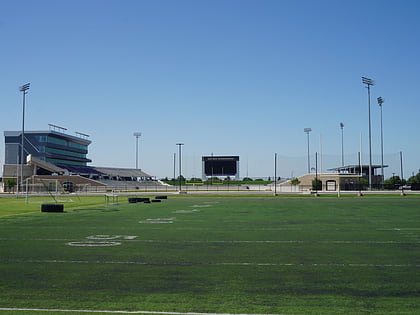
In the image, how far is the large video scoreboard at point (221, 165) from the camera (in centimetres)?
13025

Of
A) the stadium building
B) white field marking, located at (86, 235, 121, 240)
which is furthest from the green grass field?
the stadium building

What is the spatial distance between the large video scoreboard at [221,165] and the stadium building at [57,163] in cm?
1779

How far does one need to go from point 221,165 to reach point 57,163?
155 ft

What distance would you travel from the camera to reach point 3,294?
6773 mm

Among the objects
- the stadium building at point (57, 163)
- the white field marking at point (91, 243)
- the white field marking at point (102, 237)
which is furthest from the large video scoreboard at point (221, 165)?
the white field marking at point (91, 243)

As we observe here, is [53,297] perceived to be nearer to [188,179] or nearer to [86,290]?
[86,290]

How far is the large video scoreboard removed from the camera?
→ 13025cm

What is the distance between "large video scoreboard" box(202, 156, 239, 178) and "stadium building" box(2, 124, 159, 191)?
58.4 feet

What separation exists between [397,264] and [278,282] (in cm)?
314

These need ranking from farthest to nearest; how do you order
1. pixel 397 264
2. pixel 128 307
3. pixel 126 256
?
pixel 126 256, pixel 397 264, pixel 128 307

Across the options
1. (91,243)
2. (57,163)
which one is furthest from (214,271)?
(57,163)

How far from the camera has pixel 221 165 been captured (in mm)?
130625

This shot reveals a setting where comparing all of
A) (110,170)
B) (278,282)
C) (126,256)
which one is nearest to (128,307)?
(278,282)

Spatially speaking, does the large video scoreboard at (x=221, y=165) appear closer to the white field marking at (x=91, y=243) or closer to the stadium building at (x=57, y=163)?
the stadium building at (x=57, y=163)
